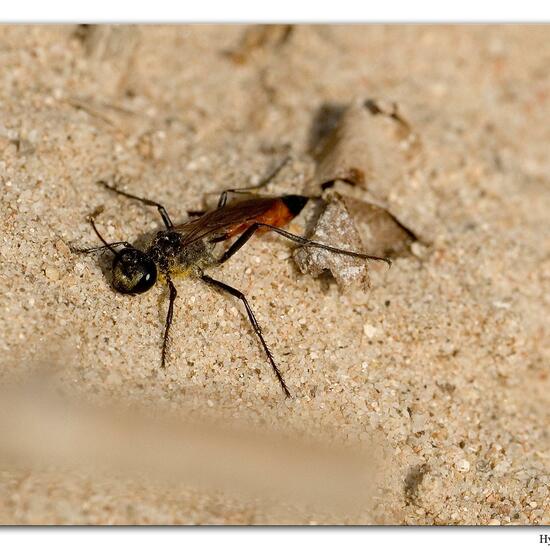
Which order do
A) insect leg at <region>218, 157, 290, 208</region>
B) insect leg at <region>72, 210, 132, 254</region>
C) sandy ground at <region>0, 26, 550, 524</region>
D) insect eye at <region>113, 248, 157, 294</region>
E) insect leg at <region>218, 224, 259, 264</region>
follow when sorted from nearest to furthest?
sandy ground at <region>0, 26, 550, 524</region> → insect eye at <region>113, 248, 157, 294</region> → insect leg at <region>72, 210, 132, 254</region> → insect leg at <region>218, 224, 259, 264</region> → insect leg at <region>218, 157, 290, 208</region>

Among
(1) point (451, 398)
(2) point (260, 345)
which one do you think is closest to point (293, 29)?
(2) point (260, 345)

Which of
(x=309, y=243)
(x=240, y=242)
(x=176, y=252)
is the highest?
(x=309, y=243)

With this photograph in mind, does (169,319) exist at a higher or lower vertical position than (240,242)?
lower

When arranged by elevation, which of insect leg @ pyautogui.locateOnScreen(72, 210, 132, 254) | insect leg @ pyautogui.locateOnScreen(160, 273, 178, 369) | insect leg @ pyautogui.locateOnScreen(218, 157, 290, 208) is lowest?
insect leg @ pyautogui.locateOnScreen(160, 273, 178, 369)

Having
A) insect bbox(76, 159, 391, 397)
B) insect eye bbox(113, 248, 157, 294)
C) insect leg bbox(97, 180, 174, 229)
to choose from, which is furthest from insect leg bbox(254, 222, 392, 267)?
insect eye bbox(113, 248, 157, 294)

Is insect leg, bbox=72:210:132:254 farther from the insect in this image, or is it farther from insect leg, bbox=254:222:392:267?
insect leg, bbox=254:222:392:267

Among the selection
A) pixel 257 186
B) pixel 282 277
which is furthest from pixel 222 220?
pixel 257 186

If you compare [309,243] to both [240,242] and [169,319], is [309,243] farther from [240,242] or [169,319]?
[169,319]
